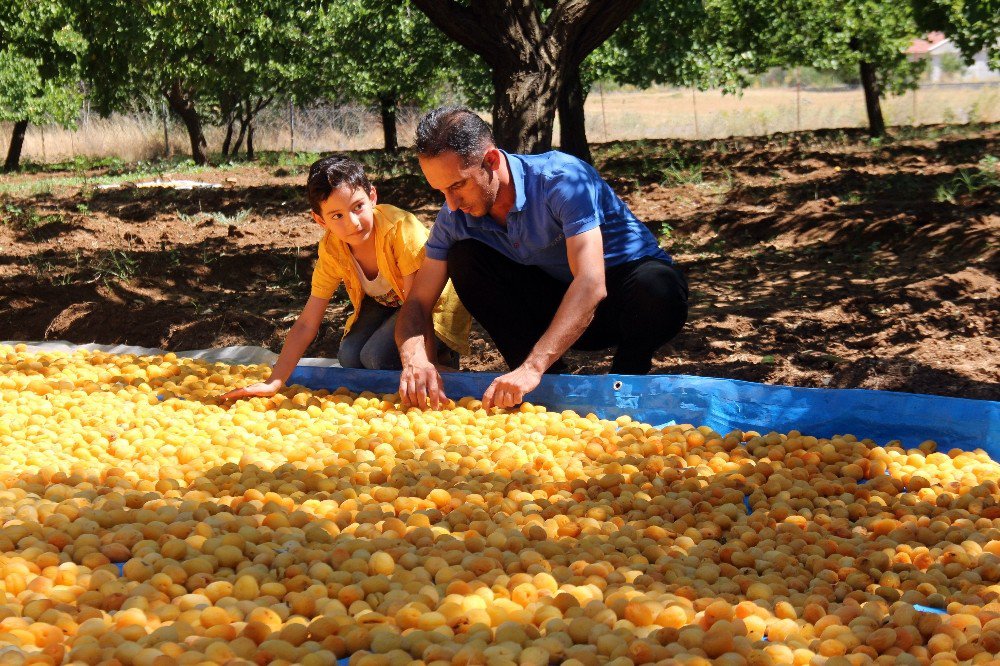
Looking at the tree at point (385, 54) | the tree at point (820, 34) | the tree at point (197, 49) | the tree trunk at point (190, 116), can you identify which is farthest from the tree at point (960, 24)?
the tree trunk at point (190, 116)

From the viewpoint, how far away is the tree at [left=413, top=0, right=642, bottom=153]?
19.2ft

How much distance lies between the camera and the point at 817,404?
3193 millimetres

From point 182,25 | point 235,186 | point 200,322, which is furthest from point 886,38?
point 200,322

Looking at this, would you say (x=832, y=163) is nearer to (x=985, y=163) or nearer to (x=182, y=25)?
(x=985, y=163)

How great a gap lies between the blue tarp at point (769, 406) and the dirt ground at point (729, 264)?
661mm

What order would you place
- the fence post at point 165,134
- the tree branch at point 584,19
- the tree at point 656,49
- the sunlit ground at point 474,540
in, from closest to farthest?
the sunlit ground at point 474,540 → the tree branch at point 584,19 → the tree at point 656,49 → the fence post at point 165,134

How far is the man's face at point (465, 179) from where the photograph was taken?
3.12 metres

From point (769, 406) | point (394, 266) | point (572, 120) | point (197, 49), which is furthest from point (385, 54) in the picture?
point (769, 406)

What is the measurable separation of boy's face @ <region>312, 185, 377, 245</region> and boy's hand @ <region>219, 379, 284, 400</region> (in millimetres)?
608

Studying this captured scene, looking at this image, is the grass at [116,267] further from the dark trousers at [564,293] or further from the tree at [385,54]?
the tree at [385,54]

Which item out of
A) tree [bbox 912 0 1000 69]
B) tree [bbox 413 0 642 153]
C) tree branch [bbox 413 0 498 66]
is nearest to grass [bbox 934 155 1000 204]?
tree [bbox 413 0 642 153]

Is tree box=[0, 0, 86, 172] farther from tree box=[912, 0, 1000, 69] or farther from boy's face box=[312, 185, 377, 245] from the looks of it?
tree box=[912, 0, 1000, 69]

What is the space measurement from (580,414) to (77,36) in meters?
11.6

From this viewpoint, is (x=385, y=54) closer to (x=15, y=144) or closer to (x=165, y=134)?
(x=165, y=134)
